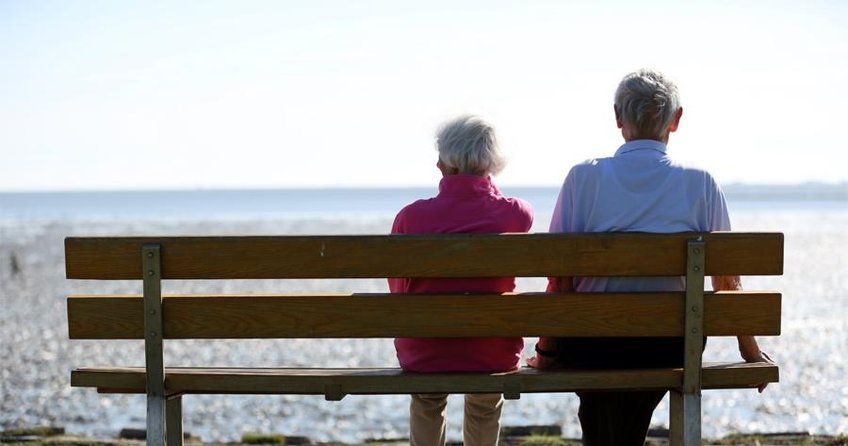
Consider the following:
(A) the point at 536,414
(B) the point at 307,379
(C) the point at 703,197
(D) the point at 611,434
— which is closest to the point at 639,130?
(C) the point at 703,197

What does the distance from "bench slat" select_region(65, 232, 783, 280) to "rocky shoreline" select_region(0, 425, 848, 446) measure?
244 centimetres

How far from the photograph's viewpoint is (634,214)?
4.23 meters

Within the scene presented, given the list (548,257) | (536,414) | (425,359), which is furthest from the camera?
(536,414)

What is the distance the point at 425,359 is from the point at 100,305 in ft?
4.24

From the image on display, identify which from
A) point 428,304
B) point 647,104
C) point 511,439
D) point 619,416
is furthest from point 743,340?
point 511,439

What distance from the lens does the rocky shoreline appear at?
6129 mm

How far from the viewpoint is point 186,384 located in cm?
411

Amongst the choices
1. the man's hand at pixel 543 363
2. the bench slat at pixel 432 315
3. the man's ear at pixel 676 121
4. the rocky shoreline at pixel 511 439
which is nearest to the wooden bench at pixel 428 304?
the bench slat at pixel 432 315

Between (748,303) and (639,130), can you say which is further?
(639,130)

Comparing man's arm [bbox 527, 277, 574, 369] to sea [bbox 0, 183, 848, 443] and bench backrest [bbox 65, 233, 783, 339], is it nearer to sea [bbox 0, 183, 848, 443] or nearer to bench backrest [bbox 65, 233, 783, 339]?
bench backrest [bbox 65, 233, 783, 339]

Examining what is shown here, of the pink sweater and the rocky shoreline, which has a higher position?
the pink sweater

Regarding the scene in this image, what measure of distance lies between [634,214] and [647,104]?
462 mm

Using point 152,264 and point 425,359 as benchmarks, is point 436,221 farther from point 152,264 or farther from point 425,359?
point 152,264

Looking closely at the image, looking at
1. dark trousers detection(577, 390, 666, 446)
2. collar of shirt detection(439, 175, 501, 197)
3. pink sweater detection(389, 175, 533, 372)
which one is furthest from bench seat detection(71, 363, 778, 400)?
collar of shirt detection(439, 175, 501, 197)
